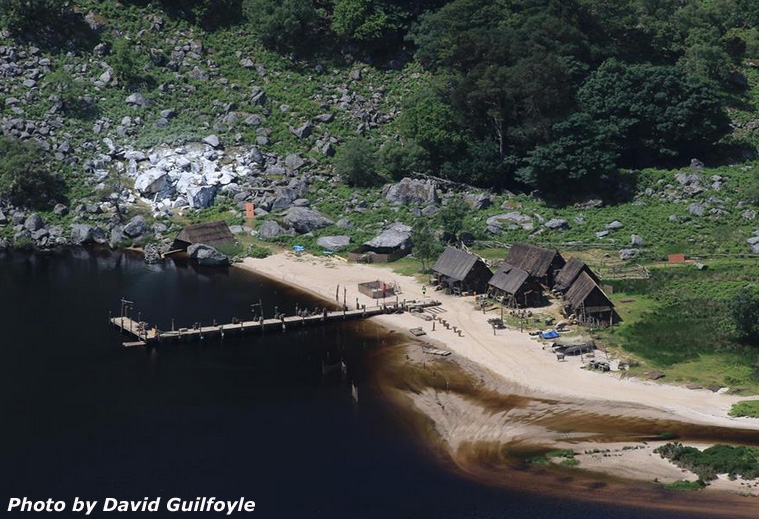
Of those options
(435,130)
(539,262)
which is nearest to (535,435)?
(539,262)

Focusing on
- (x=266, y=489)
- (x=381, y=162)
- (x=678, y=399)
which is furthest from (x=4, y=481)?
(x=381, y=162)

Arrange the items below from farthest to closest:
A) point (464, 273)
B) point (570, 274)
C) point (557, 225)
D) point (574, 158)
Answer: point (574, 158), point (557, 225), point (464, 273), point (570, 274)

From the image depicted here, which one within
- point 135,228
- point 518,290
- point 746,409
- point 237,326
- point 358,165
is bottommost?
point 237,326

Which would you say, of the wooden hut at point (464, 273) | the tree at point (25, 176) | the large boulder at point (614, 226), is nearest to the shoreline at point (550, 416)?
the wooden hut at point (464, 273)

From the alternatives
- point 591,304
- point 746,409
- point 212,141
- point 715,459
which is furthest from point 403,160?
point 715,459

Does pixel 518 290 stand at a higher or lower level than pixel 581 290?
lower

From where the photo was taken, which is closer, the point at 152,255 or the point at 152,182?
the point at 152,255

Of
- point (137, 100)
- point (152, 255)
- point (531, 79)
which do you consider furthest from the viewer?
point (137, 100)

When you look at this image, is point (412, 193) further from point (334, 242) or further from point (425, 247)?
point (425, 247)
